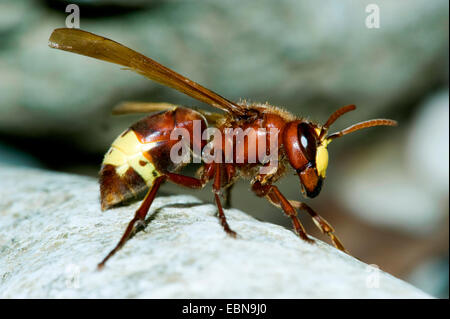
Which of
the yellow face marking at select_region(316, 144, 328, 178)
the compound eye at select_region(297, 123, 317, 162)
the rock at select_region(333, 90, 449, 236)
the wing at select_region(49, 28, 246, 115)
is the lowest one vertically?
the rock at select_region(333, 90, 449, 236)

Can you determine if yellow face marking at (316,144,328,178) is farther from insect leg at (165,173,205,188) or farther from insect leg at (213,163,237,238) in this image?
insect leg at (165,173,205,188)

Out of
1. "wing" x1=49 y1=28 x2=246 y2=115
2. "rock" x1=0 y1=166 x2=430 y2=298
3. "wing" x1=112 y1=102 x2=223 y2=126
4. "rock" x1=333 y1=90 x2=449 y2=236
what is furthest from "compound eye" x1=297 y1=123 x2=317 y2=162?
"rock" x1=333 y1=90 x2=449 y2=236

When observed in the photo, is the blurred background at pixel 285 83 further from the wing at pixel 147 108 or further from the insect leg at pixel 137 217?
the insect leg at pixel 137 217

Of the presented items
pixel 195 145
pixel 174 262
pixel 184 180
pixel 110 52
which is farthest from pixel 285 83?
pixel 174 262

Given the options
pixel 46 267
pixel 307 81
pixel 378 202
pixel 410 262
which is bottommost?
pixel 410 262

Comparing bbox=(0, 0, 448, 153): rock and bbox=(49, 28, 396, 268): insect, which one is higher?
bbox=(0, 0, 448, 153): rock

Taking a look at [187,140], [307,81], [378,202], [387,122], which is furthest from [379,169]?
[187,140]

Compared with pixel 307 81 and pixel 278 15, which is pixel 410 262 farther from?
pixel 278 15
